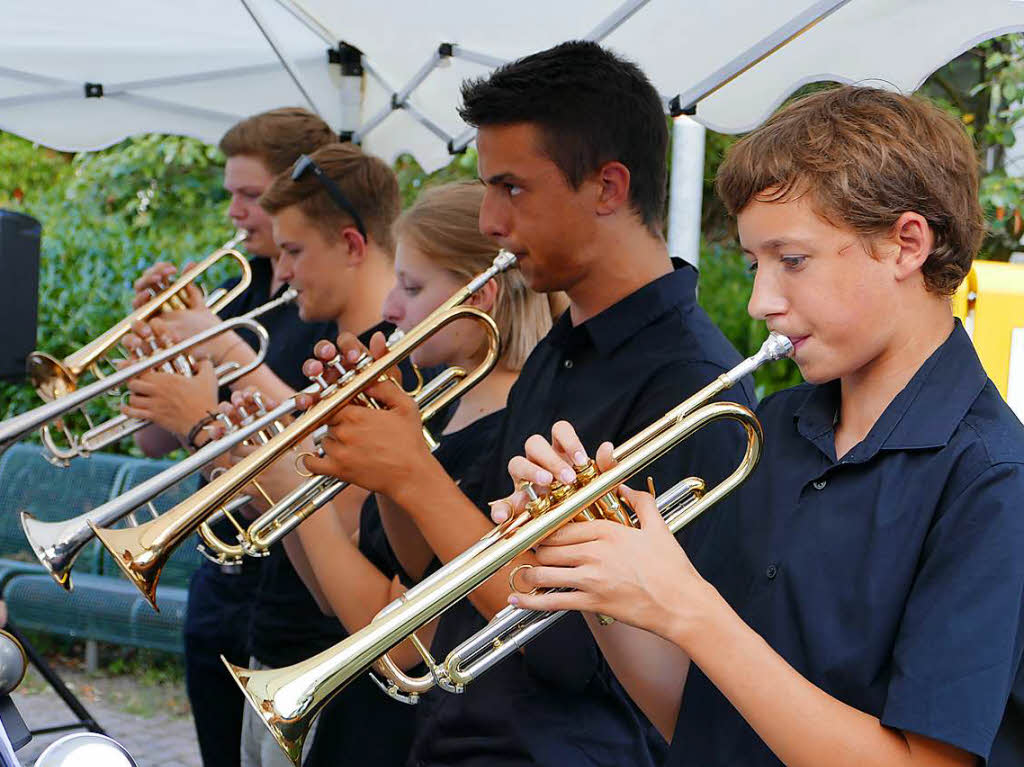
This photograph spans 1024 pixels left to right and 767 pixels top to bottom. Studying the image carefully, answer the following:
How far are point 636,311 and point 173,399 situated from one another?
1379mm

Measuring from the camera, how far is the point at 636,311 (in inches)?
80.9

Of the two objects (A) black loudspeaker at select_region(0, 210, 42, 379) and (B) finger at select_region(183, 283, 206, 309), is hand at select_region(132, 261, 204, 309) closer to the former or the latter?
(B) finger at select_region(183, 283, 206, 309)

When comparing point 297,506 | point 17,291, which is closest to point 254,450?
point 297,506

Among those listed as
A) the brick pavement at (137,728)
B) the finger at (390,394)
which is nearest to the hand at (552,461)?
the finger at (390,394)

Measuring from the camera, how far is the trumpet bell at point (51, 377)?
3510 mm

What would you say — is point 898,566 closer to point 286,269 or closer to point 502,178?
point 502,178

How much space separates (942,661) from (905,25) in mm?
1608

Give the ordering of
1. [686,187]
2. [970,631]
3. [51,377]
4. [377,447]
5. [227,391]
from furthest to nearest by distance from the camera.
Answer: [686,187], [51,377], [227,391], [377,447], [970,631]

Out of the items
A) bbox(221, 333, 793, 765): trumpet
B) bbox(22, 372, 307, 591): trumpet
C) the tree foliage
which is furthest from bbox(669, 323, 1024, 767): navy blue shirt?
the tree foliage

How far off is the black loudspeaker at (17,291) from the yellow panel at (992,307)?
132 inches

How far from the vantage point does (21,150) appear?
9.80m

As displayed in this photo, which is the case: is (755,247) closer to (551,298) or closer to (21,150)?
(551,298)

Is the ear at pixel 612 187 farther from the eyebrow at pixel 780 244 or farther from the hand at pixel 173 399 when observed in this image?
the hand at pixel 173 399

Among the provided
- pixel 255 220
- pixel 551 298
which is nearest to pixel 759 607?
pixel 551 298
